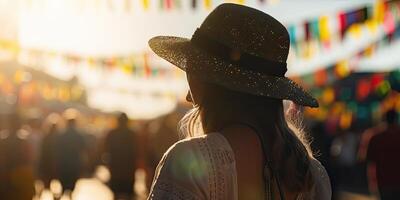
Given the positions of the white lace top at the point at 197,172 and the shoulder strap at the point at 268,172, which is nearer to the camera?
the white lace top at the point at 197,172

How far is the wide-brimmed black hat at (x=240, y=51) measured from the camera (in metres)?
2.26

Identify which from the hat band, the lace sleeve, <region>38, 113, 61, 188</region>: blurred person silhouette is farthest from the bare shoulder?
<region>38, 113, 61, 188</region>: blurred person silhouette

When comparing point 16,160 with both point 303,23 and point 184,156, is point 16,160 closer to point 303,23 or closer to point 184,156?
point 184,156

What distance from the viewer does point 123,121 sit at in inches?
437

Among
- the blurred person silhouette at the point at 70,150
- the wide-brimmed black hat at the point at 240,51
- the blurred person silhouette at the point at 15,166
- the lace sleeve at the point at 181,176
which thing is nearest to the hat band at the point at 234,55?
the wide-brimmed black hat at the point at 240,51

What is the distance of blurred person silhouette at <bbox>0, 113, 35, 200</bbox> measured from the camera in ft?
25.7

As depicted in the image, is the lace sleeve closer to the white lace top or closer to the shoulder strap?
the white lace top

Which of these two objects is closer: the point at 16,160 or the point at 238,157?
the point at 238,157

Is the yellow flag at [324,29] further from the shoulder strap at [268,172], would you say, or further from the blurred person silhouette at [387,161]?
the shoulder strap at [268,172]

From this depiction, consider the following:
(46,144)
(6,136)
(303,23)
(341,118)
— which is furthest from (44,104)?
(6,136)

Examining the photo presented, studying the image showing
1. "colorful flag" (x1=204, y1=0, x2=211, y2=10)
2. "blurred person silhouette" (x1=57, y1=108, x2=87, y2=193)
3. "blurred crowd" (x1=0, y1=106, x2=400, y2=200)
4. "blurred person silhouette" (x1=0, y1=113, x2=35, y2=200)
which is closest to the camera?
"blurred person silhouette" (x1=0, y1=113, x2=35, y2=200)

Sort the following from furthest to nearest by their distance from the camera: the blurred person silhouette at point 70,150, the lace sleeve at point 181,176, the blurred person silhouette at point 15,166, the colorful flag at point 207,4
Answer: the colorful flag at point 207,4
the blurred person silhouette at point 70,150
the blurred person silhouette at point 15,166
the lace sleeve at point 181,176

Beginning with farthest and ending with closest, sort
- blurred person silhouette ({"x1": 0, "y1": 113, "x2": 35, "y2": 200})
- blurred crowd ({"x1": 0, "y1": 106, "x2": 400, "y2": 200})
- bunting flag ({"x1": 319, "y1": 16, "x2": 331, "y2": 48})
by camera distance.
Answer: bunting flag ({"x1": 319, "y1": 16, "x2": 331, "y2": 48}), blurred crowd ({"x1": 0, "y1": 106, "x2": 400, "y2": 200}), blurred person silhouette ({"x1": 0, "y1": 113, "x2": 35, "y2": 200})

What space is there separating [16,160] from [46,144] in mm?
3730
